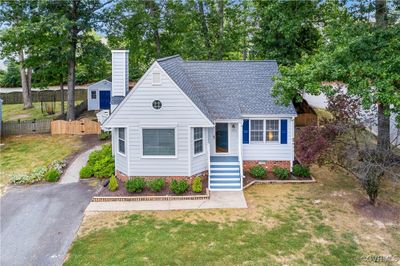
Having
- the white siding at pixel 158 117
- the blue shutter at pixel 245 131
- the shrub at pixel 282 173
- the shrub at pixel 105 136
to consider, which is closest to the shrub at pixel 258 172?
the shrub at pixel 282 173

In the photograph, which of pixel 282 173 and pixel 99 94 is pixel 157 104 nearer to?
pixel 282 173

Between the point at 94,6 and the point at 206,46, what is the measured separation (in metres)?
9.86

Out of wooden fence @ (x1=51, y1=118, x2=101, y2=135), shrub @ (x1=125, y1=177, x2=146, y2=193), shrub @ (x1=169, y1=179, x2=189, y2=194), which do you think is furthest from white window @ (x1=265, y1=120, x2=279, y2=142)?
wooden fence @ (x1=51, y1=118, x2=101, y2=135)

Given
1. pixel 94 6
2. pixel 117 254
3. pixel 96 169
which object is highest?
pixel 94 6

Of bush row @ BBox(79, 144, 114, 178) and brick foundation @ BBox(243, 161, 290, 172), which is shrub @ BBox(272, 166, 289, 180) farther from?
bush row @ BBox(79, 144, 114, 178)

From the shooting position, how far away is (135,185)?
15.2m

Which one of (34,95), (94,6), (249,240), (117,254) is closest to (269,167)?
(249,240)

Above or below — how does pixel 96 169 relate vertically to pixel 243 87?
below

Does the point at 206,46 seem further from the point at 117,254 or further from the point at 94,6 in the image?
the point at 117,254

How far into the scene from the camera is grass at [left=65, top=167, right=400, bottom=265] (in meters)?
10.3

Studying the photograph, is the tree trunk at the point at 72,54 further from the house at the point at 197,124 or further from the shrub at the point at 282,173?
the shrub at the point at 282,173

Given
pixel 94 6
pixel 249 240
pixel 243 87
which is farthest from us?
pixel 94 6

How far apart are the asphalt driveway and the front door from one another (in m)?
6.52

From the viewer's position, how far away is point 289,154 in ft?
58.2
